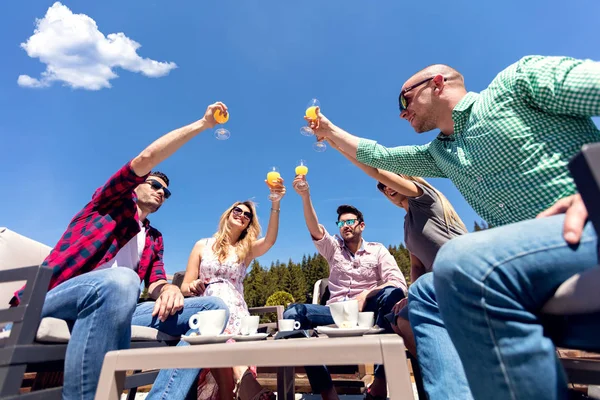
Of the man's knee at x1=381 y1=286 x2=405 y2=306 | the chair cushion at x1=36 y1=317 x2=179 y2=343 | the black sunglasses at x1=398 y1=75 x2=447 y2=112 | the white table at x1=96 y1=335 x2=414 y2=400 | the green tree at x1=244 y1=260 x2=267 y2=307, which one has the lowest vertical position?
the white table at x1=96 y1=335 x2=414 y2=400

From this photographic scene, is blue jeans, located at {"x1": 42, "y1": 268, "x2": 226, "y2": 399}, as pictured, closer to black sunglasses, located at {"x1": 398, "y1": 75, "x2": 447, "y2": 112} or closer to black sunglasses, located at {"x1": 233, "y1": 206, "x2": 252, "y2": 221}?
black sunglasses, located at {"x1": 398, "y1": 75, "x2": 447, "y2": 112}

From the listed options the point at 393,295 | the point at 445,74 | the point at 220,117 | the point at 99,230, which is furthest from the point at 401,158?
the point at 99,230

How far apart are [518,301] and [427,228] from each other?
1.72 meters

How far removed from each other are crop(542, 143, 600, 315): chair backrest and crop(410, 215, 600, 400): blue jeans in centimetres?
2

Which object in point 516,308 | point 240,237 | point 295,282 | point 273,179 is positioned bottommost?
point 516,308

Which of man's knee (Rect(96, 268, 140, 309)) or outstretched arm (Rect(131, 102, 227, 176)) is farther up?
outstretched arm (Rect(131, 102, 227, 176))

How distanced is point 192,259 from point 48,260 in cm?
154

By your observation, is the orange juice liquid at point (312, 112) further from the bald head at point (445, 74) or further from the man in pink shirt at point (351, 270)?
the man in pink shirt at point (351, 270)

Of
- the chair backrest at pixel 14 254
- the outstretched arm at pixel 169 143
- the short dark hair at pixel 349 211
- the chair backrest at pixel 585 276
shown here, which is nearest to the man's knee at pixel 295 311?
the short dark hair at pixel 349 211

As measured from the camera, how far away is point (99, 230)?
6.44 ft

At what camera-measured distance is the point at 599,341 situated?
0.77m

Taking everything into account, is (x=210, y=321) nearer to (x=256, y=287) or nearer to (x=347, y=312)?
(x=347, y=312)

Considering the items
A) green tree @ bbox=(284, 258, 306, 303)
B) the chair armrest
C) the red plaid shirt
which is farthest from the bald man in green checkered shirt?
green tree @ bbox=(284, 258, 306, 303)

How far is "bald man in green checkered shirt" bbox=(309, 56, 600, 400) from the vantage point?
73 cm
